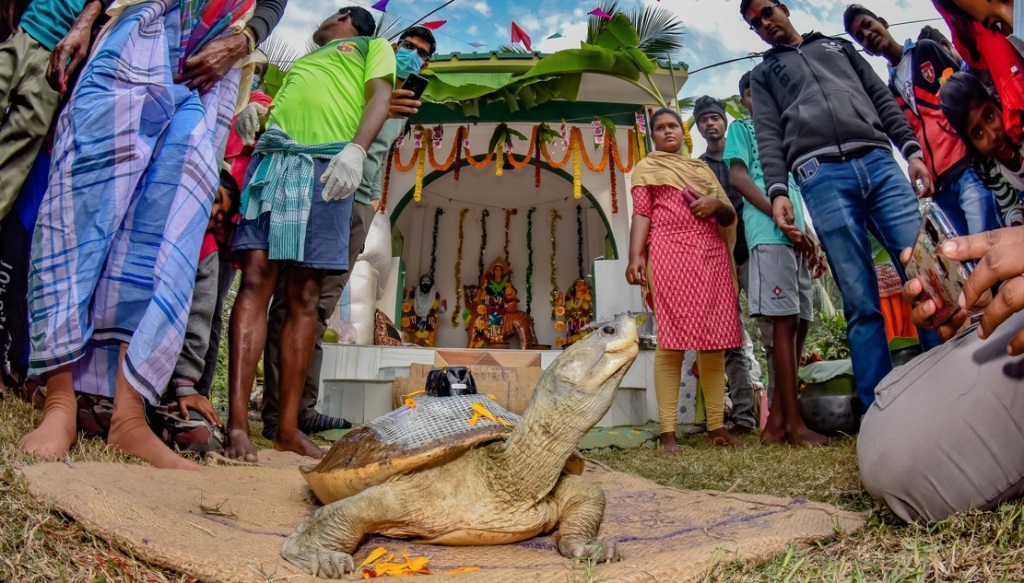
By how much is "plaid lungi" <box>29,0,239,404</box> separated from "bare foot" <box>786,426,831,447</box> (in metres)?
2.93

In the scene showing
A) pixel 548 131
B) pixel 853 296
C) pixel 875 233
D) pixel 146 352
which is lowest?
pixel 146 352

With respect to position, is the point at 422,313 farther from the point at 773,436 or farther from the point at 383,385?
the point at 773,436

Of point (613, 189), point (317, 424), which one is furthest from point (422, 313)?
point (317, 424)

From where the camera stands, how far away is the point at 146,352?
1.99m

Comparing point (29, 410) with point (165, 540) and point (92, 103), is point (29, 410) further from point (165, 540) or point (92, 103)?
point (165, 540)

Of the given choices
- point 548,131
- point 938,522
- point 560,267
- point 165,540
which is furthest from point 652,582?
point 560,267

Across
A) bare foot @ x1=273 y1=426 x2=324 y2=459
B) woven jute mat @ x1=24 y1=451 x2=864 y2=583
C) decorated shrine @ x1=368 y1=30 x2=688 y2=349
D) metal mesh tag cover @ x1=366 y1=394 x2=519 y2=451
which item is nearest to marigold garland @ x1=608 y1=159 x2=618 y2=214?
decorated shrine @ x1=368 y1=30 x2=688 y2=349

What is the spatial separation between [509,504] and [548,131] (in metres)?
8.57

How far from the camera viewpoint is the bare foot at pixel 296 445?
268cm

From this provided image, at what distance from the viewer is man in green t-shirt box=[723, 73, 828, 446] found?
3.45m

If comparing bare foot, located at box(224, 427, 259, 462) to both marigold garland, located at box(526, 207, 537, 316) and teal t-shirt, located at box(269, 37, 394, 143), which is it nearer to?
teal t-shirt, located at box(269, 37, 394, 143)

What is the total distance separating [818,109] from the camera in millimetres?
3176

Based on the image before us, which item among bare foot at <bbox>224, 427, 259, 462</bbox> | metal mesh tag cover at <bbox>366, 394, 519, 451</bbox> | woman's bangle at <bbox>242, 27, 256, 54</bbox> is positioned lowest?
bare foot at <bbox>224, 427, 259, 462</bbox>

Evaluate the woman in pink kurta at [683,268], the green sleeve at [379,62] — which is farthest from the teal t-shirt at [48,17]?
the woman in pink kurta at [683,268]
